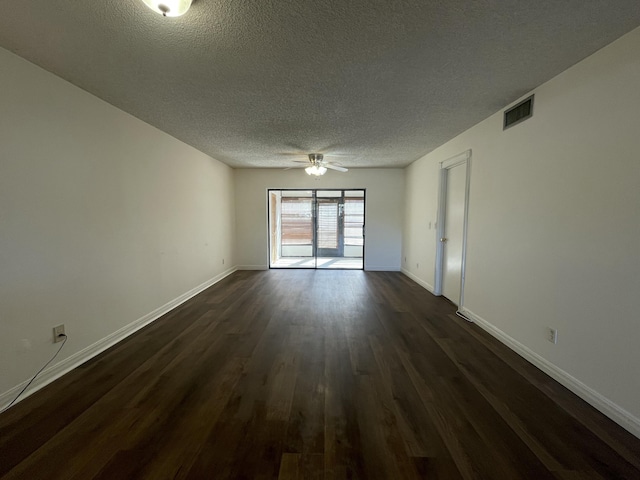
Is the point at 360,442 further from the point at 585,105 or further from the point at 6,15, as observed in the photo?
the point at 6,15

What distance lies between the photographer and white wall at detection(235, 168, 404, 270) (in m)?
6.41

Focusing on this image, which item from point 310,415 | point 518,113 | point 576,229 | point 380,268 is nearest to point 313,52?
point 518,113

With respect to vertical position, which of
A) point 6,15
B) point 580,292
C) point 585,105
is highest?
point 6,15

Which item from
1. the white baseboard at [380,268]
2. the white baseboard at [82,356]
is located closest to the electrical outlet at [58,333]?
the white baseboard at [82,356]

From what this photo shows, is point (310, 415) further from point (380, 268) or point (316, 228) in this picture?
point (316, 228)

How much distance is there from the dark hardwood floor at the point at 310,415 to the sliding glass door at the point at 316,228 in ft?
13.7

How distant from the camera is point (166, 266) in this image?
3.73m

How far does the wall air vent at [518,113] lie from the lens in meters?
2.49

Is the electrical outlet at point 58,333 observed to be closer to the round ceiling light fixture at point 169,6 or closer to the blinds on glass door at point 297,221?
the round ceiling light fixture at point 169,6

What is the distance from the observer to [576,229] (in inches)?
80.0

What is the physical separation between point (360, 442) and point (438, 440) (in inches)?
18.7

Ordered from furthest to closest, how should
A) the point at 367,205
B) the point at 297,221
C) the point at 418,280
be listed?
the point at 297,221 < the point at 367,205 < the point at 418,280

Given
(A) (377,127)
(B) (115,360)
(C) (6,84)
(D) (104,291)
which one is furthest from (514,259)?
(C) (6,84)

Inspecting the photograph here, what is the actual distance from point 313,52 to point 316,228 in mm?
5497
